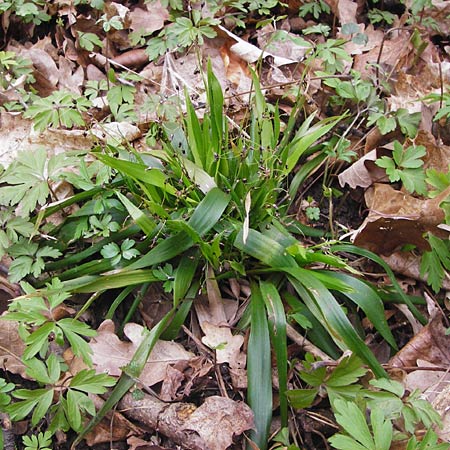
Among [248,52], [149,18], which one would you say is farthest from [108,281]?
[149,18]

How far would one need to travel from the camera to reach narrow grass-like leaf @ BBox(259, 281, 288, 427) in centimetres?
159

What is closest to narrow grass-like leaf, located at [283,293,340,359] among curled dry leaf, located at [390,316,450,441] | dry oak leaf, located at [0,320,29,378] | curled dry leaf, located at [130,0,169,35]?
curled dry leaf, located at [390,316,450,441]

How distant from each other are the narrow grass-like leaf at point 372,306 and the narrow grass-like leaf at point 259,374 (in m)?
0.31

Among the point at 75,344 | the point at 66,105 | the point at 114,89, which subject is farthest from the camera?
the point at 114,89

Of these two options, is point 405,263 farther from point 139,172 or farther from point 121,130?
point 121,130

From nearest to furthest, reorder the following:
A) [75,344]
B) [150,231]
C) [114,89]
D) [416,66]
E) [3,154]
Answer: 1. [75,344]
2. [150,231]
3. [3,154]
4. [114,89]
5. [416,66]

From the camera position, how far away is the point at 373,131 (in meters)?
2.23

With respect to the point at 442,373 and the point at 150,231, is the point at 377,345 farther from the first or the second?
the point at 150,231

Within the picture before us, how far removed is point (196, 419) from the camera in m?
1.55

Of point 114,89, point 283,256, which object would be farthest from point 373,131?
point 114,89

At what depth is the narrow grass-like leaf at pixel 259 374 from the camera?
156 centimetres

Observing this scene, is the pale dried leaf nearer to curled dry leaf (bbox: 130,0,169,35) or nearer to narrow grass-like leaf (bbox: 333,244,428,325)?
narrow grass-like leaf (bbox: 333,244,428,325)

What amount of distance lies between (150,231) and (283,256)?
0.47 meters

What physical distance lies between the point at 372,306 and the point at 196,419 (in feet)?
2.28
